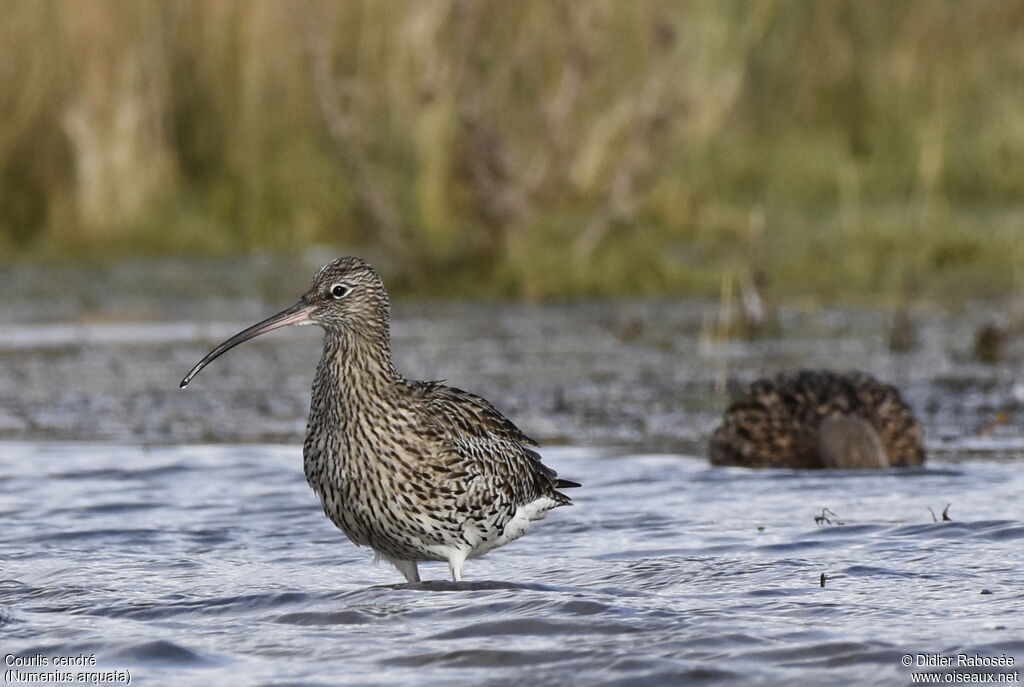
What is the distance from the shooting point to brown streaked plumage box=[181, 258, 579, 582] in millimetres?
6520

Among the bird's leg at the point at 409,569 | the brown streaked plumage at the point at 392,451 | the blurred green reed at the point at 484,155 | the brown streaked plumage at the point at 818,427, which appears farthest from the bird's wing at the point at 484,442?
the blurred green reed at the point at 484,155

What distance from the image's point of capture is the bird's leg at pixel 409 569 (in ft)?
22.5

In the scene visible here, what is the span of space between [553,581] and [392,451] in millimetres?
732

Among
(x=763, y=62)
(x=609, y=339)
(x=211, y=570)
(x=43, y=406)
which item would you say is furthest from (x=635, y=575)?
(x=763, y=62)

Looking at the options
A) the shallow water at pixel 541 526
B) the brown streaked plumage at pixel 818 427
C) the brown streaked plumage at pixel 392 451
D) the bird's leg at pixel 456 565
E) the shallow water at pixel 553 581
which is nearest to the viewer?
the shallow water at pixel 553 581

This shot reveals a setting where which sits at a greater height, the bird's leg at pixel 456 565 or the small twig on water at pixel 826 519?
the small twig on water at pixel 826 519

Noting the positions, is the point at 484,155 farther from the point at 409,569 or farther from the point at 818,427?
the point at 409,569

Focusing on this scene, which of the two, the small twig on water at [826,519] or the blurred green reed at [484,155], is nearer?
the small twig on water at [826,519]

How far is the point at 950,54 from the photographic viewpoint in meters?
19.6

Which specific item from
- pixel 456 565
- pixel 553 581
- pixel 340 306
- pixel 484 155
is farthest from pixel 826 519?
pixel 484 155

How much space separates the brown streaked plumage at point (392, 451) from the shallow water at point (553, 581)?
0.20 metres

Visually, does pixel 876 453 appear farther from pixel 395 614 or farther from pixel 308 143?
pixel 308 143

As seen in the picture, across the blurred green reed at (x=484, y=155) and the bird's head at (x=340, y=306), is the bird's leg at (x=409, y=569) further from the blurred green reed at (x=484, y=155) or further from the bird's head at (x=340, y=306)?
the blurred green reed at (x=484, y=155)

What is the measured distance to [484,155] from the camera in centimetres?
1457
